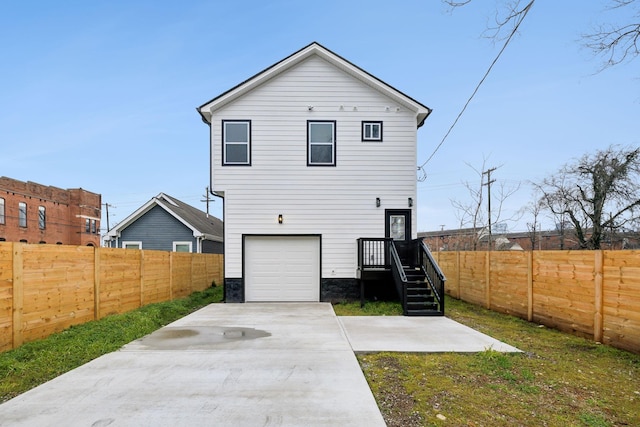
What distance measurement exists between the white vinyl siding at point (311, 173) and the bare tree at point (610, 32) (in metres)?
6.16

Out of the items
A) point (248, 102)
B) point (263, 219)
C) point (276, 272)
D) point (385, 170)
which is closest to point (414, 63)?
point (385, 170)

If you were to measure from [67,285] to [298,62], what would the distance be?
8548 mm

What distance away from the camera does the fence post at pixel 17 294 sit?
211 inches

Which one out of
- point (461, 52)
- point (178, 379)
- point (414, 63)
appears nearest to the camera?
point (178, 379)

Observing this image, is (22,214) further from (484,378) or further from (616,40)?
(616,40)

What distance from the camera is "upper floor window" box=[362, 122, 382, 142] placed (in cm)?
1118

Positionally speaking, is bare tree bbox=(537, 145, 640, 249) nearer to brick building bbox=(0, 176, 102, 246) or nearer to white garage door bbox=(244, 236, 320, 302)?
white garage door bbox=(244, 236, 320, 302)

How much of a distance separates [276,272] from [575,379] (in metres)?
8.18

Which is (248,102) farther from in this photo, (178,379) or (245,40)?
(178,379)

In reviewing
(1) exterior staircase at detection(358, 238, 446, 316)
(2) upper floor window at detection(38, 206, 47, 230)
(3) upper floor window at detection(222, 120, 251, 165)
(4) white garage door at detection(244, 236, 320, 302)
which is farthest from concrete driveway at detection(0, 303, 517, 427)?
(2) upper floor window at detection(38, 206, 47, 230)

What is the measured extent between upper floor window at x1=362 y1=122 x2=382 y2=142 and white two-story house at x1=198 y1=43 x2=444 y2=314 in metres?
0.03

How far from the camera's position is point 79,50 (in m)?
12.4

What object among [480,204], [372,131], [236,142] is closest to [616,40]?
[372,131]

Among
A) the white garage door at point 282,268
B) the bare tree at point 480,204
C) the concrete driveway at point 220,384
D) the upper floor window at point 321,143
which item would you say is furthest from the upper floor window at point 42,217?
the bare tree at point 480,204
